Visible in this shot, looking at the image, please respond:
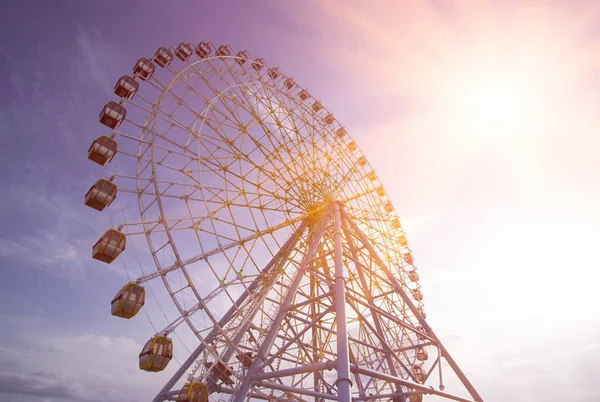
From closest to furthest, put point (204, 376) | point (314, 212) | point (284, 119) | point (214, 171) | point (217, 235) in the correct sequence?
point (204, 376), point (217, 235), point (214, 171), point (314, 212), point (284, 119)

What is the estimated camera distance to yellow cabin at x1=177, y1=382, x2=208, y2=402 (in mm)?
10828

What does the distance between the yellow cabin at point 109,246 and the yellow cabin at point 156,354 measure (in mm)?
3698

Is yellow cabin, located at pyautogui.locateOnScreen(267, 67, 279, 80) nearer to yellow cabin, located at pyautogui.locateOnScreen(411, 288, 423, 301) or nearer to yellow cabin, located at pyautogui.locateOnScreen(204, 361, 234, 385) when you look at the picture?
yellow cabin, located at pyautogui.locateOnScreen(411, 288, 423, 301)

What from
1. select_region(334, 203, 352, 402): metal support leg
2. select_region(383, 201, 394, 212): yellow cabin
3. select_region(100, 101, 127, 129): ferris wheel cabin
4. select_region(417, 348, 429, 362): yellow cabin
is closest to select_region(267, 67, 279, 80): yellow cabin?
select_region(100, 101, 127, 129): ferris wheel cabin

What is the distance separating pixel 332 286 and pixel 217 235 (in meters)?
5.66

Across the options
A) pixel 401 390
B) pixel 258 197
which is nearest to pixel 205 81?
pixel 258 197

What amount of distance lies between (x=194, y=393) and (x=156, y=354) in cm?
212

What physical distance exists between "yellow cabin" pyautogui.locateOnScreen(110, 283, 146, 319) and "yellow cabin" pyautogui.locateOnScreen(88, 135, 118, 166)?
19.0ft

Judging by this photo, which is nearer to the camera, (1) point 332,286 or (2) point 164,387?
(1) point 332,286

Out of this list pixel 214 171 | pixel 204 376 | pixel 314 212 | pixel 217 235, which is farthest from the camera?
pixel 314 212

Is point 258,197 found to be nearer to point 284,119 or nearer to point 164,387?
point 284,119

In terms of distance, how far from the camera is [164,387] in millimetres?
13992

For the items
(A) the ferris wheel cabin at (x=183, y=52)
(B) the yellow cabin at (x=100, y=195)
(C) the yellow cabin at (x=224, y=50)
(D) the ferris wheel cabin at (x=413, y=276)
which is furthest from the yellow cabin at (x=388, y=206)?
(B) the yellow cabin at (x=100, y=195)

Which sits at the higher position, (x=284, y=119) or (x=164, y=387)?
(x=284, y=119)
